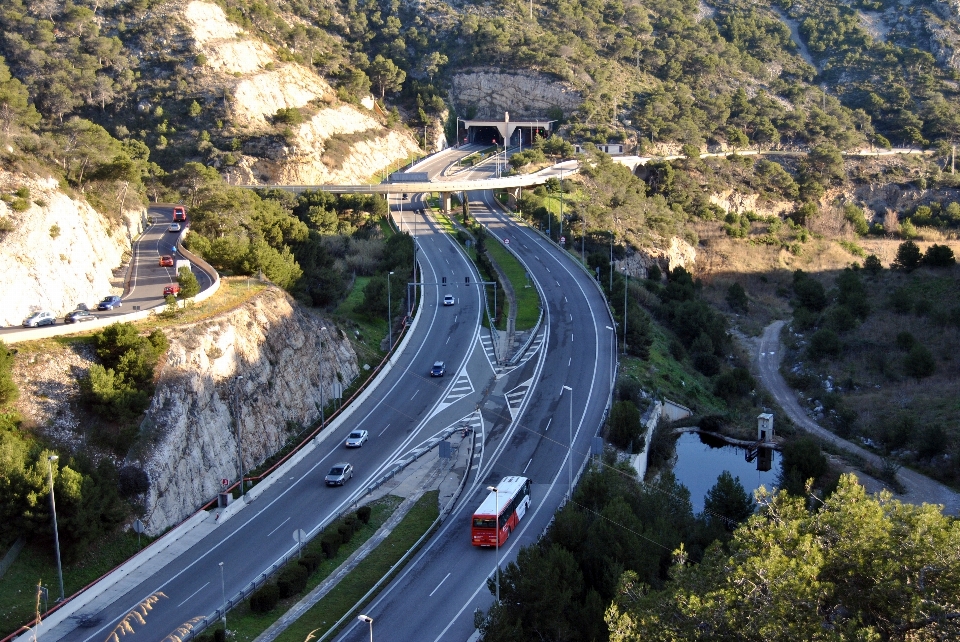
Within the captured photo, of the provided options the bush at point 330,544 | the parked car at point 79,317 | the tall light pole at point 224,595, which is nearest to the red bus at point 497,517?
the bush at point 330,544

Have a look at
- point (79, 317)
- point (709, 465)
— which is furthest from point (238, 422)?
point (709, 465)

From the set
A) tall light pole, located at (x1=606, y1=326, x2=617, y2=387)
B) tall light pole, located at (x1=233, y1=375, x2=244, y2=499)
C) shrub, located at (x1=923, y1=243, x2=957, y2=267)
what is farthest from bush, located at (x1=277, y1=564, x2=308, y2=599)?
shrub, located at (x1=923, y1=243, x2=957, y2=267)

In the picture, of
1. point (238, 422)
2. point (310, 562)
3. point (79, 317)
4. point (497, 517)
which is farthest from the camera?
point (79, 317)

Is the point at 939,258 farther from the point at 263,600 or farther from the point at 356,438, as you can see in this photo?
the point at 263,600

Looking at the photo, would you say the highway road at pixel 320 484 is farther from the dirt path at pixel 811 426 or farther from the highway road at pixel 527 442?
the dirt path at pixel 811 426

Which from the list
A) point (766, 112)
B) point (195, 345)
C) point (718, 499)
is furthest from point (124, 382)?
point (766, 112)

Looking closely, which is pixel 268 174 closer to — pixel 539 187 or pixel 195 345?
pixel 539 187

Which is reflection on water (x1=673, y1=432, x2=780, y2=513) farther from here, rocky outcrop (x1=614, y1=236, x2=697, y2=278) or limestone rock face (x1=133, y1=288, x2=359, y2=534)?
rocky outcrop (x1=614, y1=236, x2=697, y2=278)
